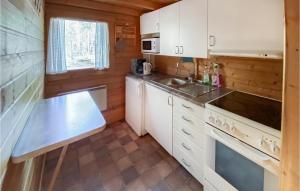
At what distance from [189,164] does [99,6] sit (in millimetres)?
2487

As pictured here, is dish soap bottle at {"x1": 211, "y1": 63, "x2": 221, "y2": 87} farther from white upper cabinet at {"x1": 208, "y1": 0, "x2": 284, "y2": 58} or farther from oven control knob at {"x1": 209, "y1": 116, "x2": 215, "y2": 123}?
oven control knob at {"x1": 209, "y1": 116, "x2": 215, "y2": 123}

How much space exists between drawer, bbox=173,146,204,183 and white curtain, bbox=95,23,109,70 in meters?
1.78

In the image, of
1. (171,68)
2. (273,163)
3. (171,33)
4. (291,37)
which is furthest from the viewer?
(171,68)

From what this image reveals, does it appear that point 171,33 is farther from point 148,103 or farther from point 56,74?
point 56,74

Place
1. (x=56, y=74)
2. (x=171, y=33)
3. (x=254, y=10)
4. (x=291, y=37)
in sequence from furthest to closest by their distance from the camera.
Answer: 1. (x=56, y=74)
2. (x=171, y=33)
3. (x=254, y=10)
4. (x=291, y=37)

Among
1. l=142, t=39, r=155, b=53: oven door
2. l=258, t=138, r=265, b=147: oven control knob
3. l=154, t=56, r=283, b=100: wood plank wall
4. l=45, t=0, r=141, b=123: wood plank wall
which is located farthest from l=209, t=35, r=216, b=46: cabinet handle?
l=45, t=0, r=141, b=123: wood plank wall

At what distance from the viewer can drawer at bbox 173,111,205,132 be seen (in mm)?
1656

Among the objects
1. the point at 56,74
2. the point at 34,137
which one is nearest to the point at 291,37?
the point at 34,137

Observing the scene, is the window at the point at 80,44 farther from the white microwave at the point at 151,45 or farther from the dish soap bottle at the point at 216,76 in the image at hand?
the dish soap bottle at the point at 216,76

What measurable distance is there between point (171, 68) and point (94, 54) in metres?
1.29

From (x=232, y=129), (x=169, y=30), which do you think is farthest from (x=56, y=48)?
(x=232, y=129)

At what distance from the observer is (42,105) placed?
1.53 meters

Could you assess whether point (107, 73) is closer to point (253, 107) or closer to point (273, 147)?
point (253, 107)

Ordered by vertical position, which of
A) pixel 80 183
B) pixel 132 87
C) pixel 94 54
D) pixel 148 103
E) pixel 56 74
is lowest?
pixel 80 183
